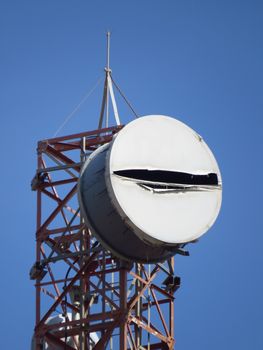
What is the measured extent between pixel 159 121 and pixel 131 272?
591cm

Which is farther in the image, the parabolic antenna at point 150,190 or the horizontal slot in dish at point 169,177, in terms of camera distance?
the horizontal slot in dish at point 169,177

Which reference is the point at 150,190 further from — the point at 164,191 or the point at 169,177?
the point at 169,177

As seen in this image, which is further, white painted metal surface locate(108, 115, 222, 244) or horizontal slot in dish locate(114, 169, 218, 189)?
horizontal slot in dish locate(114, 169, 218, 189)

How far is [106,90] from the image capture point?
68.2 metres

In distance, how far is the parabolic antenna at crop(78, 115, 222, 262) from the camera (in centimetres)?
5994

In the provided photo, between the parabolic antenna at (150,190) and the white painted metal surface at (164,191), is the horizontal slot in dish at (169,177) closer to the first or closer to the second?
the parabolic antenna at (150,190)

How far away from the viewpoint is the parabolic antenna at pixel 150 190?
59938mm

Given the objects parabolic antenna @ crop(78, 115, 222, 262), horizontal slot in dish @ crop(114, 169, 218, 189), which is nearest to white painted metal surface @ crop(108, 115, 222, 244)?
parabolic antenna @ crop(78, 115, 222, 262)

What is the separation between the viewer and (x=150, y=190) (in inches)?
2375

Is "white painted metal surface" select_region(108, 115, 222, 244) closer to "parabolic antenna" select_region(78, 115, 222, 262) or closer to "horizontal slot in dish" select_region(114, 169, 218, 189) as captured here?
"parabolic antenna" select_region(78, 115, 222, 262)

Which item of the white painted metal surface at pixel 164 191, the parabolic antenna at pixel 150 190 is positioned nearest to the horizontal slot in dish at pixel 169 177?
the parabolic antenna at pixel 150 190

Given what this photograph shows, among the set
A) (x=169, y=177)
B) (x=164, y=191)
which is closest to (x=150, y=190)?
(x=164, y=191)

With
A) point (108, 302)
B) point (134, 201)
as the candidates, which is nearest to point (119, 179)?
point (134, 201)

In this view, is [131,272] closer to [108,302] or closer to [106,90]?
[108,302]
